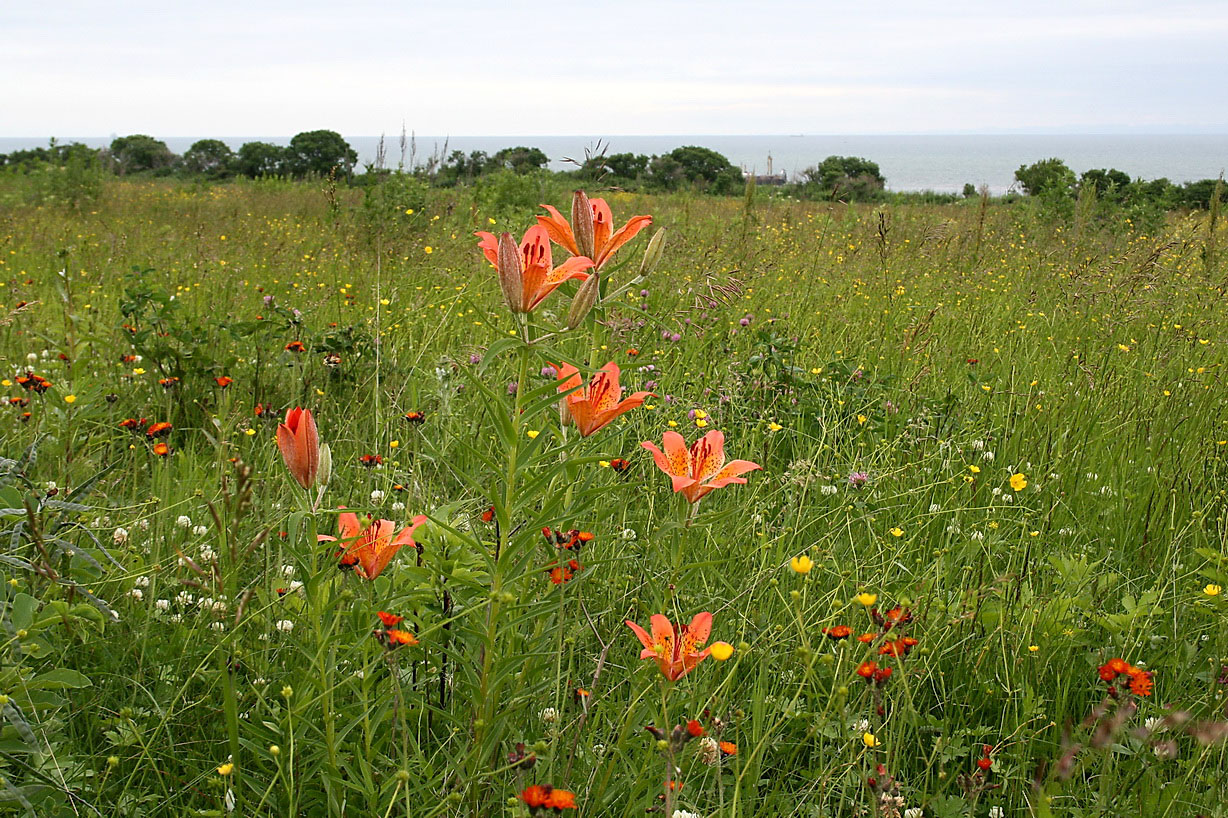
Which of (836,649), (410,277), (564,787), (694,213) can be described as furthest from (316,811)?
(694,213)

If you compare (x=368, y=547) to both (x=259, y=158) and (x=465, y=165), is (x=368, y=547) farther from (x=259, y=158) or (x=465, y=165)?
(x=259, y=158)

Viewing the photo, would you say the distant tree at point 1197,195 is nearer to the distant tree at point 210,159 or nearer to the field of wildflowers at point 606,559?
the field of wildflowers at point 606,559

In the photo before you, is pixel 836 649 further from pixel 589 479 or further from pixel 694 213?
pixel 694 213

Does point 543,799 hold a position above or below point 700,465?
below

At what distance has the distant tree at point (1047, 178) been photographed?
841 centimetres

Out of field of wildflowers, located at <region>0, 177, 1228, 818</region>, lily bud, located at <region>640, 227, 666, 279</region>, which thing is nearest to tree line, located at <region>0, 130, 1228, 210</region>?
lily bud, located at <region>640, 227, 666, 279</region>

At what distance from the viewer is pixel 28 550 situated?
1559 millimetres

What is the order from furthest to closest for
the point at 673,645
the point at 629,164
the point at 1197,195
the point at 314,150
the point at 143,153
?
the point at 143,153 < the point at 314,150 < the point at 629,164 < the point at 1197,195 < the point at 673,645

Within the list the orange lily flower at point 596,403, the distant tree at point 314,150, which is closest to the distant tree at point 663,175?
the distant tree at point 314,150

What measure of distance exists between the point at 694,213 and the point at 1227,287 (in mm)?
6450

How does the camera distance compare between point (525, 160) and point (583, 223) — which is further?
point (525, 160)

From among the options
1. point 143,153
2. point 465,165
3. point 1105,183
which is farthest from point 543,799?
point 143,153

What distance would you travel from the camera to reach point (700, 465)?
4.40 feet

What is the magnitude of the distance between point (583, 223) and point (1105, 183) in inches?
447
